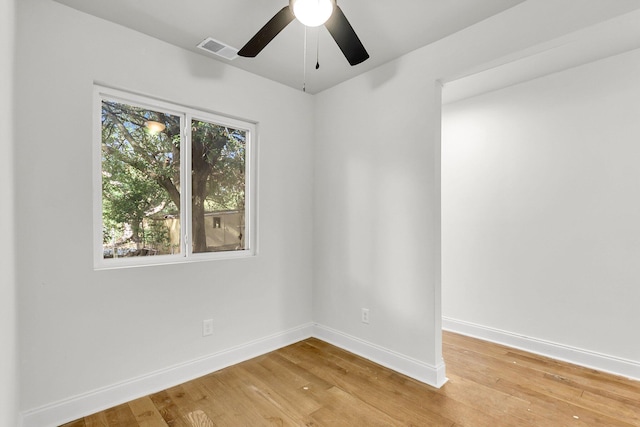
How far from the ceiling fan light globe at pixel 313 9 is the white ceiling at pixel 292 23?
498 mm

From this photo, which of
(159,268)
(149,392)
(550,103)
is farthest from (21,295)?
(550,103)

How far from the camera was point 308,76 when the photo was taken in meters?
3.00

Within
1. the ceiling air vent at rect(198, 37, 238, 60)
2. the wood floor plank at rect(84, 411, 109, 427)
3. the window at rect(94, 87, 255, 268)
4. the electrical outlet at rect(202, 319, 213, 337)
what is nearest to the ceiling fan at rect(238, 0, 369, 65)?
the ceiling air vent at rect(198, 37, 238, 60)

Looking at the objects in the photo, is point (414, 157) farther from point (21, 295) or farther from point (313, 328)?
point (21, 295)

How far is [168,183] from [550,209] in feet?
10.9

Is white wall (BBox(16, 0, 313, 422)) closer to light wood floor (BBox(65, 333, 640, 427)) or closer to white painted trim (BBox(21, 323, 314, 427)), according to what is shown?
white painted trim (BBox(21, 323, 314, 427))

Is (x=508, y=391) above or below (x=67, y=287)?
below

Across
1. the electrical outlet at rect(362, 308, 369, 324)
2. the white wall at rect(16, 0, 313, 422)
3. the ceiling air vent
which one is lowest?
the electrical outlet at rect(362, 308, 369, 324)

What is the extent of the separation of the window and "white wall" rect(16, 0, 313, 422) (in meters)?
0.12

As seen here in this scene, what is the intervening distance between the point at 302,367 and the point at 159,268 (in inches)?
55.4

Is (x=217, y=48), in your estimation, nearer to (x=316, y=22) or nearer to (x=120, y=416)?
(x=316, y=22)

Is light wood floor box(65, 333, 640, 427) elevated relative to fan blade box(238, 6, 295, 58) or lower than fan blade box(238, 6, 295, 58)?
lower

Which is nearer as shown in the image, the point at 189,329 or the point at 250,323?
the point at 189,329

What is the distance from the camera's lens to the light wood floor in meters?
1.97
